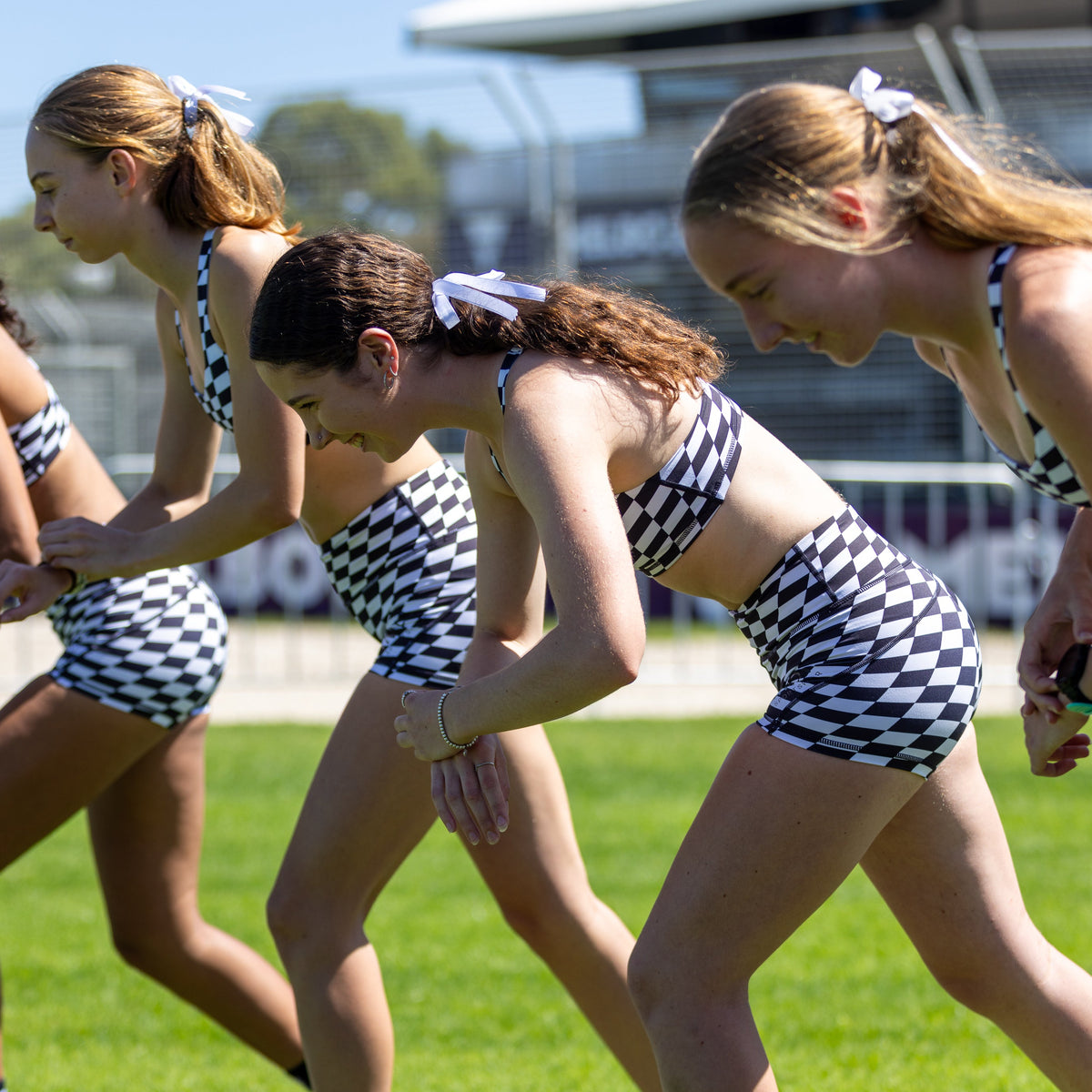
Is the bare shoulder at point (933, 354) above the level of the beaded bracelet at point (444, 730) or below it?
above

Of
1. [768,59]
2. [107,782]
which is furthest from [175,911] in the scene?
[768,59]

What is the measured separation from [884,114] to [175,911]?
2.34 m

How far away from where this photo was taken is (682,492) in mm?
2318

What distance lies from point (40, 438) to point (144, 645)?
52cm

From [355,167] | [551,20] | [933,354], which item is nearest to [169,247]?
[933,354]

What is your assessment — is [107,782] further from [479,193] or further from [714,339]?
[479,193]

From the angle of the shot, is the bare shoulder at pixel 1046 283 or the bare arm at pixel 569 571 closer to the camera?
the bare shoulder at pixel 1046 283

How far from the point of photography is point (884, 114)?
Result: 206cm

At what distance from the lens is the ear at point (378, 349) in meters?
2.31

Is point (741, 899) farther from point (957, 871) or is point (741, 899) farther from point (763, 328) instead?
point (763, 328)

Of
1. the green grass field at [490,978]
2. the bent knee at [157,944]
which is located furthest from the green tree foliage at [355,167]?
the bent knee at [157,944]

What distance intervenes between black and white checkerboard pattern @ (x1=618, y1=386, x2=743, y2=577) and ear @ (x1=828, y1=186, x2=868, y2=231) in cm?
46

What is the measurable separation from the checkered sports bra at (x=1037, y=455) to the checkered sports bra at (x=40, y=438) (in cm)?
203

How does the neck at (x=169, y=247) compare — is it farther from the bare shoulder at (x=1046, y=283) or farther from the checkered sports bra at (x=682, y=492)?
the bare shoulder at (x=1046, y=283)
